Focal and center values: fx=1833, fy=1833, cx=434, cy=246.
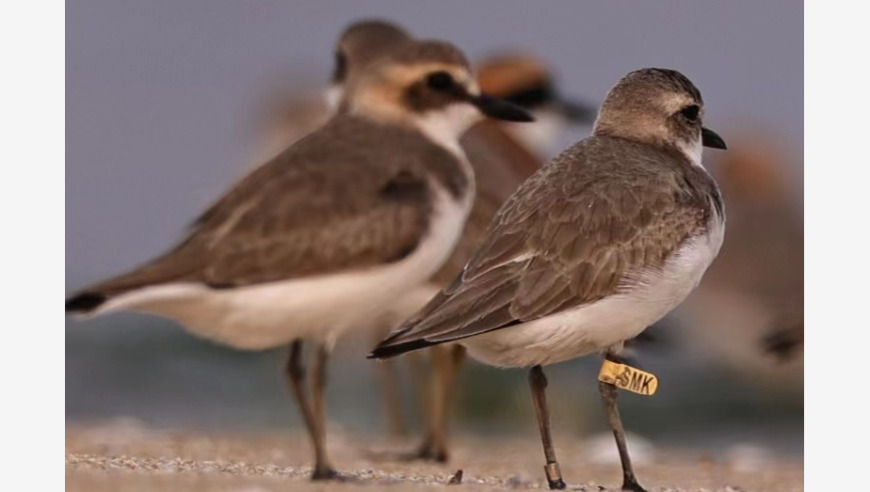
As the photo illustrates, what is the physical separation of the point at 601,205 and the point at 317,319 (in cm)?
93

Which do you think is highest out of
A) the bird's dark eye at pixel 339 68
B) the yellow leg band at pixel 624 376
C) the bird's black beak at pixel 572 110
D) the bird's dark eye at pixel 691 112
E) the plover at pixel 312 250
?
the bird's black beak at pixel 572 110

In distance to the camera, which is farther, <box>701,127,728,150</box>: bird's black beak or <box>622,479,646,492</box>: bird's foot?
<box>701,127,728,150</box>: bird's black beak

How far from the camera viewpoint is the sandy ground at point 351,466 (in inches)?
195

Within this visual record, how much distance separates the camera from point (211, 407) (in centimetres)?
927

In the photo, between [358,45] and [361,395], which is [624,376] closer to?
[358,45]

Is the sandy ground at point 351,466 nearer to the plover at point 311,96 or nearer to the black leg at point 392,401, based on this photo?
the black leg at point 392,401

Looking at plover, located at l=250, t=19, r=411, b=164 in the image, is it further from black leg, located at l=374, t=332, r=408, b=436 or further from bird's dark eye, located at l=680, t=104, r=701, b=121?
bird's dark eye, located at l=680, t=104, r=701, b=121

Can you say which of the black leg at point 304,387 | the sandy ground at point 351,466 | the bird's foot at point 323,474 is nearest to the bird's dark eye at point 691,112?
the sandy ground at point 351,466

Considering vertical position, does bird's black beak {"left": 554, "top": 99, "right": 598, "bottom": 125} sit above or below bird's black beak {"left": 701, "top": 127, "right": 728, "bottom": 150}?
above

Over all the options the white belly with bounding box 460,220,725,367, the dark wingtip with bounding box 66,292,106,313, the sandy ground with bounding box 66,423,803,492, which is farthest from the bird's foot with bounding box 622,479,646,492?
the dark wingtip with bounding box 66,292,106,313

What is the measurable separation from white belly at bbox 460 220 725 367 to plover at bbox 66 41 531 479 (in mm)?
586

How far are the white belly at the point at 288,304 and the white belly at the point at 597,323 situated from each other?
0.55 meters

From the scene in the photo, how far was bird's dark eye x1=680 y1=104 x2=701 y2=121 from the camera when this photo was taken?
5.22m
